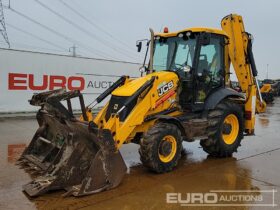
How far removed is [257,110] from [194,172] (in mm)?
3245

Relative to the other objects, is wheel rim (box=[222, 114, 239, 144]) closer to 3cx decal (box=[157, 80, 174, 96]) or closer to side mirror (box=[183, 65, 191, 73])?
side mirror (box=[183, 65, 191, 73])

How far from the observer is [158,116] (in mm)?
6250

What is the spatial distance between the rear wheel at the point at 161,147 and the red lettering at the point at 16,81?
Answer: 9.01m

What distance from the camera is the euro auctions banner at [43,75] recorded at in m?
13.3

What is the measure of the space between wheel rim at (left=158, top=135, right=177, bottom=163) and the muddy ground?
0.29m

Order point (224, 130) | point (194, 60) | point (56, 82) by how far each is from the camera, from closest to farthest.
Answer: point (194, 60) < point (224, 130) < point (56, 82)

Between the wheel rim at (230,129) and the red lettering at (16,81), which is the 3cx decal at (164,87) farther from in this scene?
the red lettering at (16,81)

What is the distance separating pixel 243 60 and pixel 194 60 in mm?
1754

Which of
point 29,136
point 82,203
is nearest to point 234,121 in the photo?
point 82,203

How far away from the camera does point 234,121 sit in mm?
7711

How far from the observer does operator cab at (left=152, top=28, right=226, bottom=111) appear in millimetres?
6922

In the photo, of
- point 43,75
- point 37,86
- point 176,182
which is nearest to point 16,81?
point 37,86

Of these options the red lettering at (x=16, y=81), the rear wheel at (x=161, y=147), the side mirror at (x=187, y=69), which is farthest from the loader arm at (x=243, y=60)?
the red lettering at (x=16, y=81)

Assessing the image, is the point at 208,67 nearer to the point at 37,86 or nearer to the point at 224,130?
the point at 224,130
